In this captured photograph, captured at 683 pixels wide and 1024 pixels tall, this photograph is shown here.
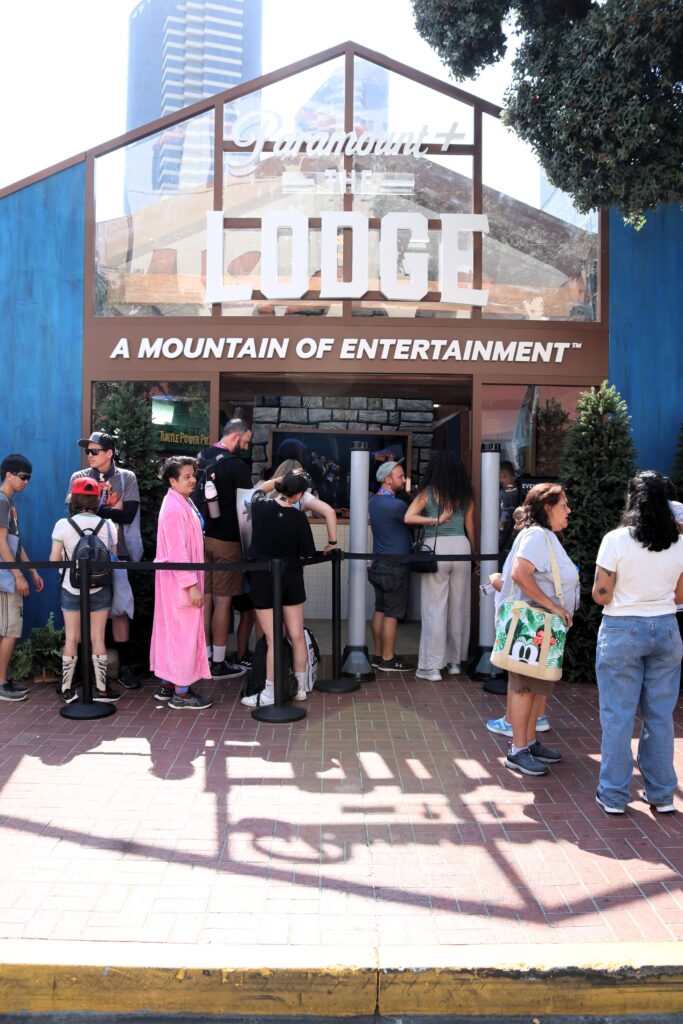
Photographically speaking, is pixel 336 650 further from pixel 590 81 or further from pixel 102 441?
pixel 590 81

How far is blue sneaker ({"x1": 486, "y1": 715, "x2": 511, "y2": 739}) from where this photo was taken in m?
5.69

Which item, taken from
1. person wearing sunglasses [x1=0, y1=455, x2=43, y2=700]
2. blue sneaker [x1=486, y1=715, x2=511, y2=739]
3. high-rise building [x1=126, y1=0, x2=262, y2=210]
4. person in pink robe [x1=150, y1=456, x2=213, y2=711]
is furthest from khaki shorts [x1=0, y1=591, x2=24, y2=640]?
high-rise building [x1=126, y1=0, x2=262, y2=210]

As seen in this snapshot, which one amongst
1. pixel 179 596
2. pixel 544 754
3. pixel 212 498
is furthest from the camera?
pixel 212 498

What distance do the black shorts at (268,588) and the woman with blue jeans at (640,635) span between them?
7.96 feet

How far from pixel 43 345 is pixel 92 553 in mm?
2917

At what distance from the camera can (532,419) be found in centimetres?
831

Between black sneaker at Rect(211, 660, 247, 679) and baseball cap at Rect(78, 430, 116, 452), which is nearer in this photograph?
baseball cap at Rect(78, 430, 116, 452)

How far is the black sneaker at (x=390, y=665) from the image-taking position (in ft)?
24.5

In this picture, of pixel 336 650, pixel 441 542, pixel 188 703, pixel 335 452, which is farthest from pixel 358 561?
pixel 335 452

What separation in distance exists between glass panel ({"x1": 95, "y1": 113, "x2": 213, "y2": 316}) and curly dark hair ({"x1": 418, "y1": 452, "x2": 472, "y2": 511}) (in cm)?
275

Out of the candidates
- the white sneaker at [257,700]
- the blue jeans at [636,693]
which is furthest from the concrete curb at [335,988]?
the white sneaker at [257,700]

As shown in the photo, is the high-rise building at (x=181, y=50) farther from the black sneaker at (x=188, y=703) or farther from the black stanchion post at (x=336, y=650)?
the black sneaker at (x=188, y=703)

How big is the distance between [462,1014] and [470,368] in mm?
6087

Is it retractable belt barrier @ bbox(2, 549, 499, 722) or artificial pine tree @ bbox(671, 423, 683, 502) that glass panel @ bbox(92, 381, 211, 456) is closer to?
retractable belt barrier @ bbox(2, 549, 499, 722)
